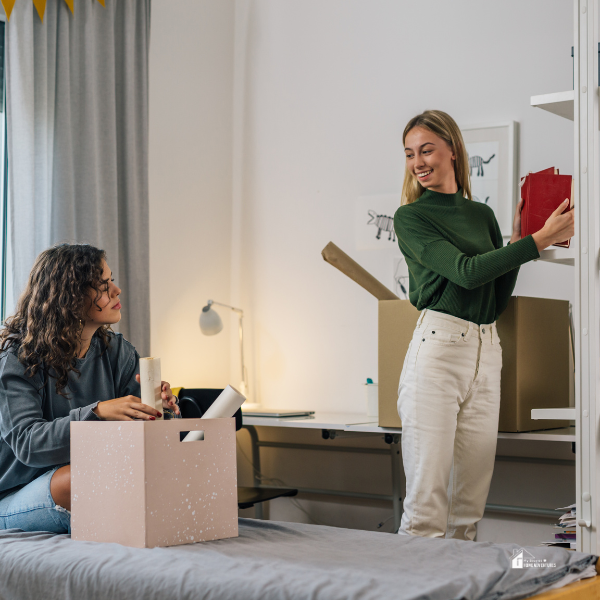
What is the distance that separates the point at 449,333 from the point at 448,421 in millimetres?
210

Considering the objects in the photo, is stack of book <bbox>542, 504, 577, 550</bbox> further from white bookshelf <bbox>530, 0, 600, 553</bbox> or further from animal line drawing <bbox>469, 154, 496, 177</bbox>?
animal line drawing <bbox>469, 154, 496, 177</bbox>

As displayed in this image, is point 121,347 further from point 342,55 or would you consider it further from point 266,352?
point 342,55

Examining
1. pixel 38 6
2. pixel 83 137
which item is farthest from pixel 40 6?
pixel 83 137

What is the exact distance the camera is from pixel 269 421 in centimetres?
278

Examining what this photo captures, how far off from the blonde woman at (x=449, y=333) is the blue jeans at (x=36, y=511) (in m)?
0.81

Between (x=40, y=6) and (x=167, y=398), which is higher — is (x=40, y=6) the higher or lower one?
the higher one

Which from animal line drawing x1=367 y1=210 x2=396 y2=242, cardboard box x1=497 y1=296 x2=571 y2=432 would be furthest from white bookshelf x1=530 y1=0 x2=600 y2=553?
animal line drawing x1=367 y1=210 x2=396 y2=242

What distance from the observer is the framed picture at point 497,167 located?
9.11 feet

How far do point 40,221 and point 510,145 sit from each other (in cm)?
169

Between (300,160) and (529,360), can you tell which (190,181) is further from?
(529,360)

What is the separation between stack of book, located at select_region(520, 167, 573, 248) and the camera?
5.91 feet

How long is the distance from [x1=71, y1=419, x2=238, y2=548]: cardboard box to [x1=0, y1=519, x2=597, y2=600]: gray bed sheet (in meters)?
0.04

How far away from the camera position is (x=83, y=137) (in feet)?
9.05

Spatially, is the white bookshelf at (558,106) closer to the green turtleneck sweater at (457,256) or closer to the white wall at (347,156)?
the green turtleneck sweater at (457,256)
